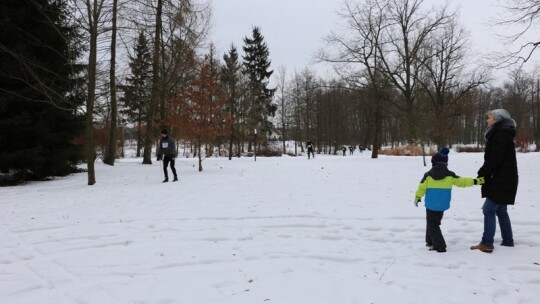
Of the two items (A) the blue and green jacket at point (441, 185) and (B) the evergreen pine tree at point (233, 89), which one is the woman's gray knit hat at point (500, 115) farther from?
(B) the evergreen pine tree at point (233, 89)

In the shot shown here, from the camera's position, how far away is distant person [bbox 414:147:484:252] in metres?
4.84

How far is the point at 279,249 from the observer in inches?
201

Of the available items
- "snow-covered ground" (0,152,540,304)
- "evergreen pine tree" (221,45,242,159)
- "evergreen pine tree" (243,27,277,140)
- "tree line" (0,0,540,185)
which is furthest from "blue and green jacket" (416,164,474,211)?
"evergreen pine tree" (243,27,277,140)

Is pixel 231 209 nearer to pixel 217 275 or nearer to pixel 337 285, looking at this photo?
pixel 217 275

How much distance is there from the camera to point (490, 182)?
490 centimetres

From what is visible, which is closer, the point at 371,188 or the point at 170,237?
the point at 170,237

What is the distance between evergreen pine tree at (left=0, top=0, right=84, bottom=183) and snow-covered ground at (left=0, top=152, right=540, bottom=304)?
4.28 metres

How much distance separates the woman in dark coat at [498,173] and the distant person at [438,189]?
199mm

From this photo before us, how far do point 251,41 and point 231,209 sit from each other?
3650 cm

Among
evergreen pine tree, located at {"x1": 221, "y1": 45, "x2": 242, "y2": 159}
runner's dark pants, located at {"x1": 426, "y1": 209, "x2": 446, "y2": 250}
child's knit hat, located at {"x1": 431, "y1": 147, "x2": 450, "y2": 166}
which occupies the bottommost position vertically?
runner's dark pants, located at {"x1": 426, "y1": 209, "x2": 446, "y2": 250}

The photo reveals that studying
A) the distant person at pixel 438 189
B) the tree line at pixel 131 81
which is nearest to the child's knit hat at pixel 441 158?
the distant person at pixel 438 189

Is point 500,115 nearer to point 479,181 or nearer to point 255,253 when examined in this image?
point 479,181

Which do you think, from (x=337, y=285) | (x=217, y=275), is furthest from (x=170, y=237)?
(x=337, y=285)

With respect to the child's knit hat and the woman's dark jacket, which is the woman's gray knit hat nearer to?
the woman's dark jacket
